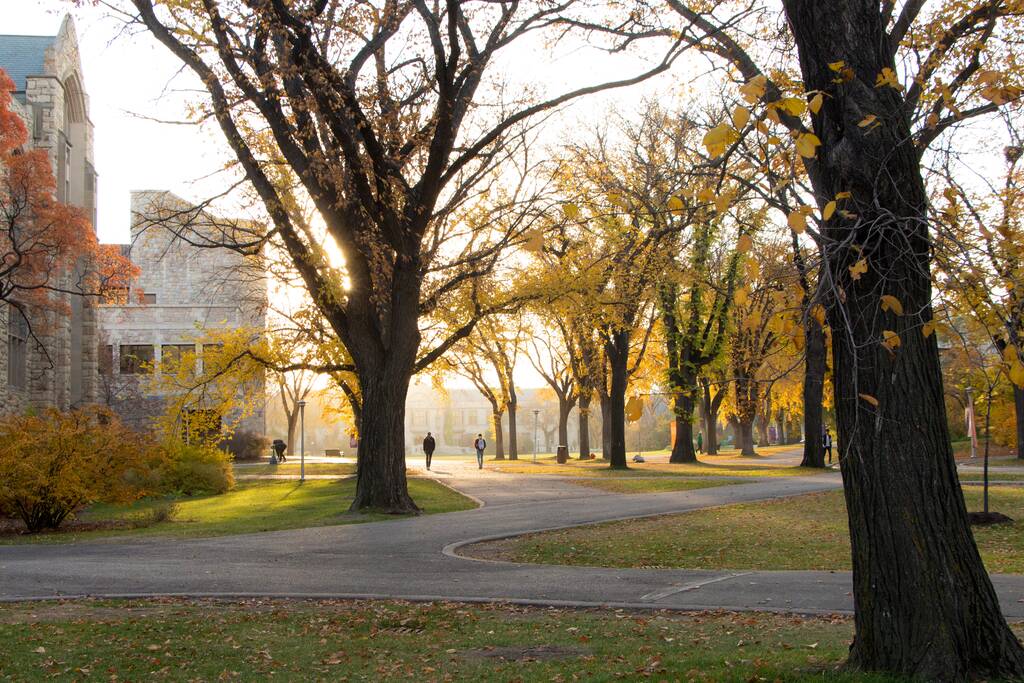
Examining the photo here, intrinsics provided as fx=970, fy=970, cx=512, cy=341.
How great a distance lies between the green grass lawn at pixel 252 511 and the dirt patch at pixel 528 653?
35.2ft

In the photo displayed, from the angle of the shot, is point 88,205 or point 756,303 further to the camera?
point 88,205

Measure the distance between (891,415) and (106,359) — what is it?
2216 inches

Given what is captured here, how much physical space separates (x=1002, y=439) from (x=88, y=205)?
44.2 m

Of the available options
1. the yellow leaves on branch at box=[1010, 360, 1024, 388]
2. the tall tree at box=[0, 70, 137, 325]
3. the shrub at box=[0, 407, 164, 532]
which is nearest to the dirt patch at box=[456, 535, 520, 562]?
the shrub at box=[0, 407, 164, 532]

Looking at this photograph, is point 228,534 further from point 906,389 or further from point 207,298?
point 207,298

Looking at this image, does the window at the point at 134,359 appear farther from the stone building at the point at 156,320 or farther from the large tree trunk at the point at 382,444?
the large tree trunk at the point at 382,444

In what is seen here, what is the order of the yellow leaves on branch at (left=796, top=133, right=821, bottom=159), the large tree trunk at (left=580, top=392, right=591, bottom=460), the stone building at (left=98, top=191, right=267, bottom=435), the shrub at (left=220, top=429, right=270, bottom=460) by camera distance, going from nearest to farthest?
the yellow leaves on branch at (left=796, top=133, right=821, bottom=159), the large tree trunk at (left=580, top=392, right=591, bottom=460), the shrub at (left=220, top=429, right=270, bottom=460), the stone building at (left=98, top=191, right=267, bottom=435)

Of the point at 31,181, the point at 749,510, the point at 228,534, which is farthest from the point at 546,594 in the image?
the point at 31,181

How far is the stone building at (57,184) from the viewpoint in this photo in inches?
1437

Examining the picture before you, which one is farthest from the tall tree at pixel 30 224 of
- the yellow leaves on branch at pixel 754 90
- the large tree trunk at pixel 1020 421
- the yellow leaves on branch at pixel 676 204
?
the large tree trunk at pixel 1020 421

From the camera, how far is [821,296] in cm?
491

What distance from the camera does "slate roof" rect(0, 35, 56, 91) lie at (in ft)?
133

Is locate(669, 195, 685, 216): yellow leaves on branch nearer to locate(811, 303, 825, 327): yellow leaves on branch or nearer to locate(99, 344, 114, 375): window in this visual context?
locate(811, 303, 825, 327): yellow leaves on branch

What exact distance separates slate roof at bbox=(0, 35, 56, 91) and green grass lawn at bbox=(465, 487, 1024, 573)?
117 ft
